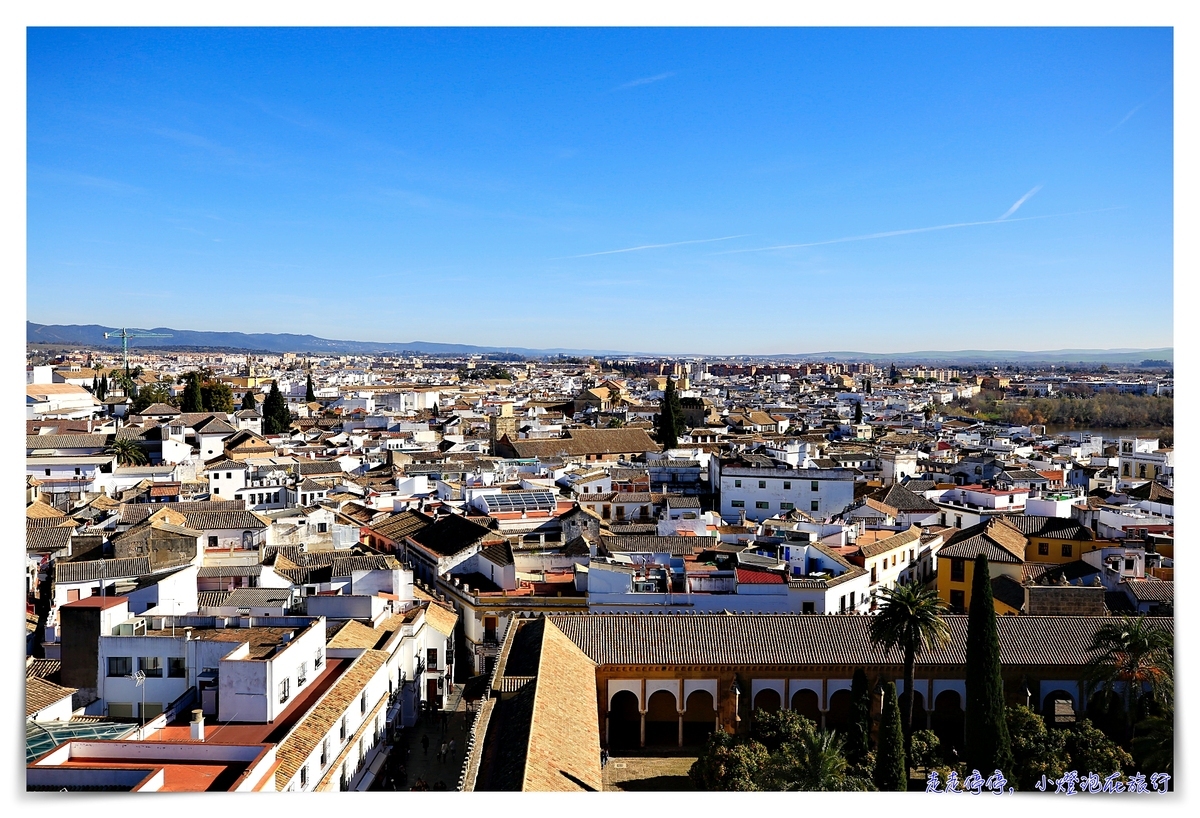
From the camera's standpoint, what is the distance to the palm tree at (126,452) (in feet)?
63.2

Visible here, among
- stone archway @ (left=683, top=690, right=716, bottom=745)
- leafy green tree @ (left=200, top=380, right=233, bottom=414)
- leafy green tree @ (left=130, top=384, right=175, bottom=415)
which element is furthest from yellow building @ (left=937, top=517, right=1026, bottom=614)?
leafy green tree @ (left=200, top=380, right=233, bottom=414)

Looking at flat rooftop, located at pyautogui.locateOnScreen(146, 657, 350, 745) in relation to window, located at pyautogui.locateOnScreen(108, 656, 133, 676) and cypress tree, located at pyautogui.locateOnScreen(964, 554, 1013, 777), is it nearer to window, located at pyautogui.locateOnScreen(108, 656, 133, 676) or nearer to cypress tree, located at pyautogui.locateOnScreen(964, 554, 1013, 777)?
window, located at pyautogui.locateOnScreen(108, 656, 133, 676)

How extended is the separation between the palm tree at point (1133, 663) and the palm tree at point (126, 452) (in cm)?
1802

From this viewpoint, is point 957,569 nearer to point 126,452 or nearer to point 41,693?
point 41,693

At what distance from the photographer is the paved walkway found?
7285 mm

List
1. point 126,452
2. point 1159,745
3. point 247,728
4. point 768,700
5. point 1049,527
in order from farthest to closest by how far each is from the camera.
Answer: point 126,452, point 1049,527, point 768,700, point 247,728, point 1159,745

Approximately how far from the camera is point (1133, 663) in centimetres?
747

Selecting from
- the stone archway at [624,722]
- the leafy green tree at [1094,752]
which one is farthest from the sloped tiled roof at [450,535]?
the leafy green tree at [1094,752]

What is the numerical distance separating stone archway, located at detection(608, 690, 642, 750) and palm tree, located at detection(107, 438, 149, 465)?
14585 millimetres

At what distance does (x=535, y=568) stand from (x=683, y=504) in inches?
178

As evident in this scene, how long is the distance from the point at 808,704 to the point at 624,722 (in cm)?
168

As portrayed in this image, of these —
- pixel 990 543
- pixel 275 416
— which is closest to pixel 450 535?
pixel 990 543

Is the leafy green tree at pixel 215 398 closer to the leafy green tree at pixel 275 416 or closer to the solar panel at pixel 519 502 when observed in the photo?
the leafy green tree at pixel 275 416

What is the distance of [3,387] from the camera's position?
4484 mm
